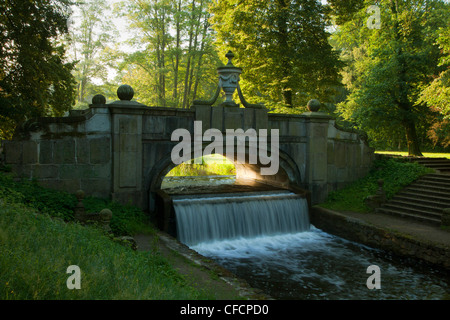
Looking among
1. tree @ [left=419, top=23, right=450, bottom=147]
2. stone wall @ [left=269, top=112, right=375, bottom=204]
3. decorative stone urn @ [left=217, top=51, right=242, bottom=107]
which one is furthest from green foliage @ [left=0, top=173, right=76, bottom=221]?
tree @ [left=419, top=23, right=450, bottom=147]

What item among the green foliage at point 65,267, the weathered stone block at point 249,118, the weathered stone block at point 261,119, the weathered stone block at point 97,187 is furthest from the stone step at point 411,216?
the weathered stone block at point 97,187

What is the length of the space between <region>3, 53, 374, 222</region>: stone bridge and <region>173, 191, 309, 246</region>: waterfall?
107cm

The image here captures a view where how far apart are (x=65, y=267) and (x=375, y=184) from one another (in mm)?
11866

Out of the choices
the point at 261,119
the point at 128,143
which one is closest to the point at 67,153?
the point at 128,143

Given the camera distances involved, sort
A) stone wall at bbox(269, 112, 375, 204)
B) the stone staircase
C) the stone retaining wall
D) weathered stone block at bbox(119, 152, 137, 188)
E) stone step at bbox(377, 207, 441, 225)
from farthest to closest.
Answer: stone wall at bbox(269, 112, 375, 204), the stone staircase, stone step at bbox(377, 207, 441, 225), weathered stone block at bbox(119, 152, 137, 188), the stone retaining wall

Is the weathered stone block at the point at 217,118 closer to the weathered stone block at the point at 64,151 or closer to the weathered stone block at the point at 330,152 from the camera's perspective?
the weathered stone block at the point at 64,151

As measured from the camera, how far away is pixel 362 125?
62.5ft

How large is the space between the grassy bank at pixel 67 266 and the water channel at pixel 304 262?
2870 millimetres

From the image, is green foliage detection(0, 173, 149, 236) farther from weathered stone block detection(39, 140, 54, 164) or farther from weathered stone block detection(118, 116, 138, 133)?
weathered stone block detection(118, 116, 138, 133)

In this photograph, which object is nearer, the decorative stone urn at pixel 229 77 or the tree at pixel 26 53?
the tree at pixel 26 53

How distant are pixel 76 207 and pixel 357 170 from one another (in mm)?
10762

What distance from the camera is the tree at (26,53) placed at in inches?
408

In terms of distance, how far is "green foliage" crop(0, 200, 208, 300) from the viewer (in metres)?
3.58
